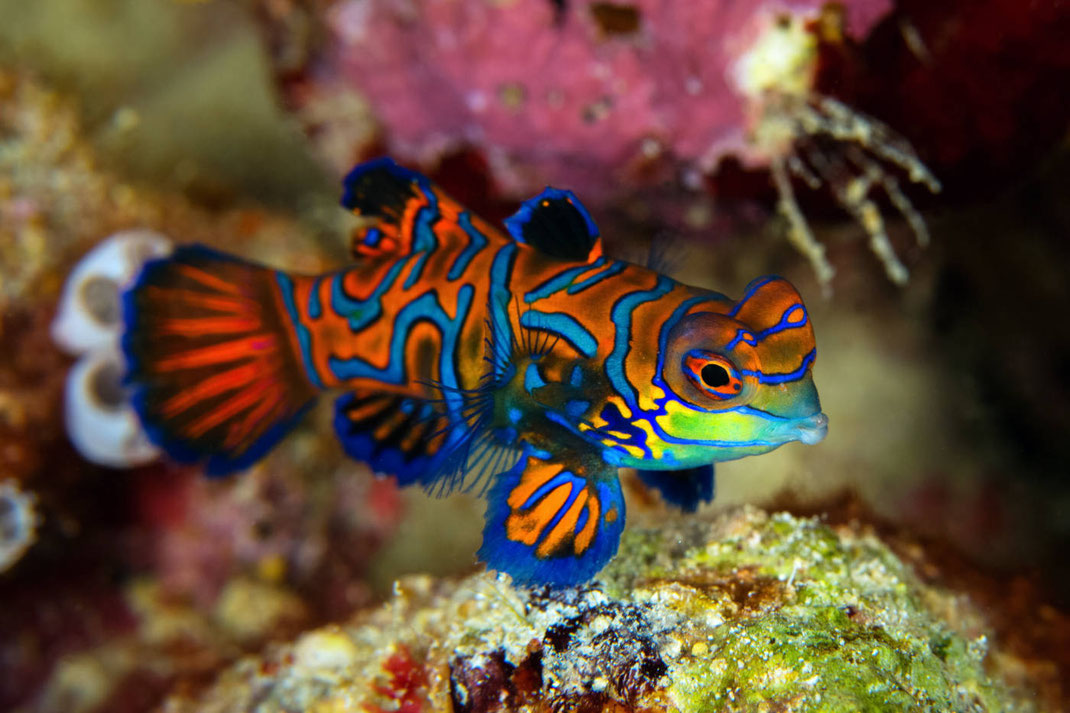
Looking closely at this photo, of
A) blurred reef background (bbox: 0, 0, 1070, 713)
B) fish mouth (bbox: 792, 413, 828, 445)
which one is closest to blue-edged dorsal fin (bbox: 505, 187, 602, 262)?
blurred reef background (bbox: 0, 0, 1070, 713)

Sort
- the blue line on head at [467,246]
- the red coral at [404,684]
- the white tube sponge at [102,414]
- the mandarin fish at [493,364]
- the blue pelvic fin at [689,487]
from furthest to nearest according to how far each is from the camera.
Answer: the white tube sponge at [102,414], the blue line on head at [467,246], the blue pelvic fin at [689,487], the red coral at [404,684], the mandarin fish at [493,364]

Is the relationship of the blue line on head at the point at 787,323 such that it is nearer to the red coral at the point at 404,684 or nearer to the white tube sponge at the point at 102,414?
the red coral at the point at 404,684

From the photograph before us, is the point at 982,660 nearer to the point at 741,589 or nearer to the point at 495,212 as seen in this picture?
the point at 741,589

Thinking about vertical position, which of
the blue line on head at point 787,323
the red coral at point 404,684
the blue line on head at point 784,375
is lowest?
the red coral at point 404,684

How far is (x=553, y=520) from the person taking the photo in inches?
96.9

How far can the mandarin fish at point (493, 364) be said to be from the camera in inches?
89.8

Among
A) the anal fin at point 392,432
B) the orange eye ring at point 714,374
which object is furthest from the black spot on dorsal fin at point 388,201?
the orange eye ring at point 714,374

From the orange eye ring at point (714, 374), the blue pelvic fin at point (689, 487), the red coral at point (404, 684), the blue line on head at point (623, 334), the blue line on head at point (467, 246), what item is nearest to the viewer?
the orange eye ring at point (714, 374)

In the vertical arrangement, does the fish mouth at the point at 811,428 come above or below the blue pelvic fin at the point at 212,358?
below

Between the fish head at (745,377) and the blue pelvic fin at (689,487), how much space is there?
0.59 metres

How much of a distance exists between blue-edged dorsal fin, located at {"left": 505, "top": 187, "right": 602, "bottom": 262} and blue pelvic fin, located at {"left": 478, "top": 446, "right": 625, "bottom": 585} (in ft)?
2.69

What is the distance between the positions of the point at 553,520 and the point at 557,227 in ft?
3.66

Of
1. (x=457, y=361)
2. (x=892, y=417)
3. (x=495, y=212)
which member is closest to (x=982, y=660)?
(x=457, y=361)

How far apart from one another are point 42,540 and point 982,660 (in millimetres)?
5242
